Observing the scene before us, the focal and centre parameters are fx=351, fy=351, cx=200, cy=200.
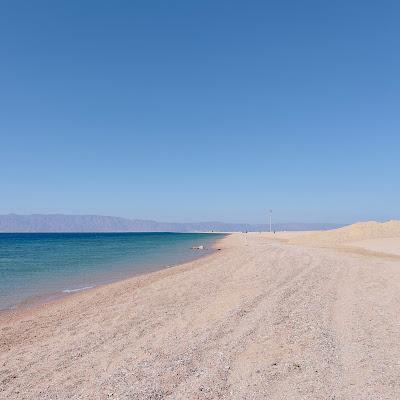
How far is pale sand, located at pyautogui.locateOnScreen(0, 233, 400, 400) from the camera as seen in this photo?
6.71 metres

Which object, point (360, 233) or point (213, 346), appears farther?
point (360, 233)

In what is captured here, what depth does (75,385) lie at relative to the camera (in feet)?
23.1

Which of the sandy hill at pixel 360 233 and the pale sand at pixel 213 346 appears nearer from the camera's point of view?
the pale sand at pixel 213 346

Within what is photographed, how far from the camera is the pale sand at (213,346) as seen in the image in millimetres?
6715

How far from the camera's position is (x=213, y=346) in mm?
8828

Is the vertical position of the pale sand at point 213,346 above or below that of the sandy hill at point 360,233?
below

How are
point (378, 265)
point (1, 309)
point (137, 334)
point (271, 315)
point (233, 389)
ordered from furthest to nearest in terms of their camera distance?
point (378, 265) < point (1, 309) < point (271, 315) < point (137, 334) < point (233, 389)

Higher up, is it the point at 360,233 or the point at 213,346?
the point at 360,233

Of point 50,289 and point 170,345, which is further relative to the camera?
point 50,289

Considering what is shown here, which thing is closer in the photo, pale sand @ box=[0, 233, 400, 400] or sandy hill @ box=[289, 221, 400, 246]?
pale sand @ box=[0, 233, 400, 400]

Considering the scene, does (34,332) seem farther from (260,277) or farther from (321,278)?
(321,278)

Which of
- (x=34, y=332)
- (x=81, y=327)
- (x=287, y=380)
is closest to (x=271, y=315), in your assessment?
(x=287, y=380)

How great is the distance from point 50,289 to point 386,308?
62.7 feet

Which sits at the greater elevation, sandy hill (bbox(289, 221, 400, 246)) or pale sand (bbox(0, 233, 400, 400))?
sandy hill (bbox(289, 221, 400, 246))
